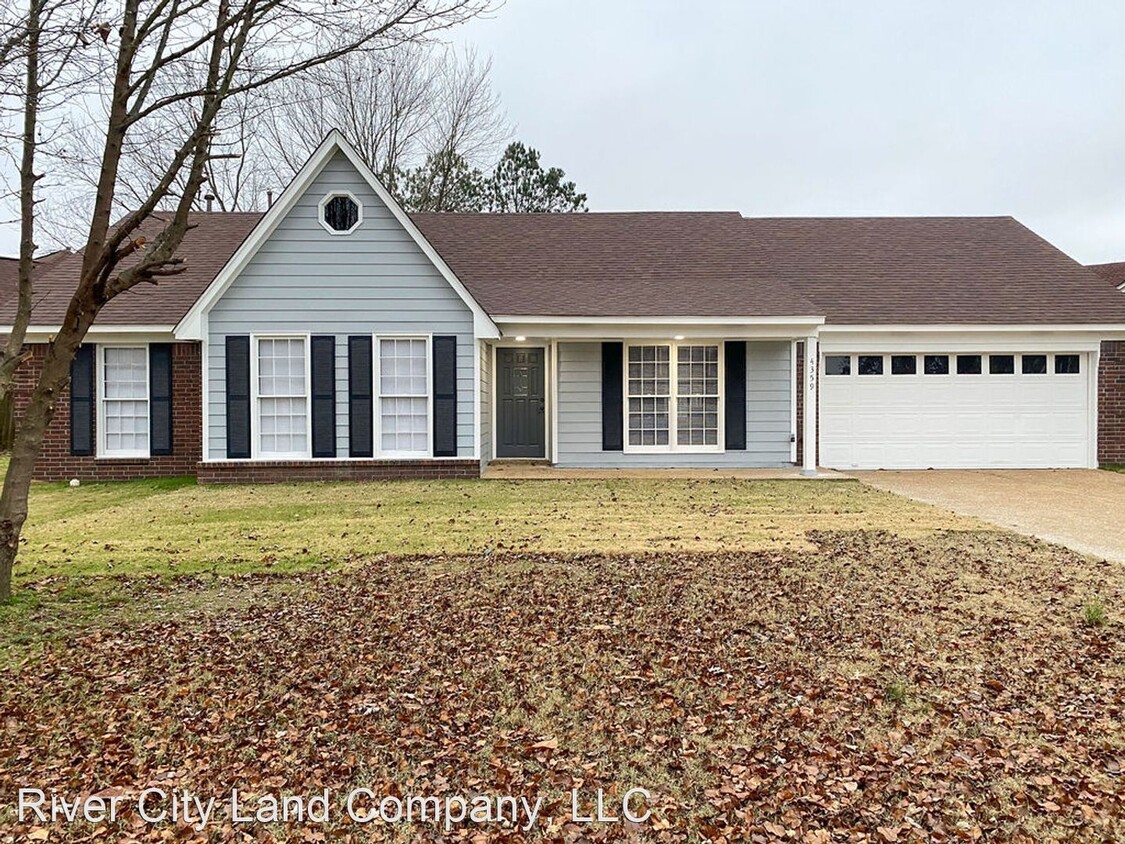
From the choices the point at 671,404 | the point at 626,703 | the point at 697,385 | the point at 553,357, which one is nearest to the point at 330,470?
the point at 553,357

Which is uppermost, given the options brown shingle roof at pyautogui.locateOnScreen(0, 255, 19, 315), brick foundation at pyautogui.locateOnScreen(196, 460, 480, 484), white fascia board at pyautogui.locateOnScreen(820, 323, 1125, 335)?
brown shingle roof at pyautogui.locateOnScreen(0, 255, 19, 315)

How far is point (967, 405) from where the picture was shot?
48.1 feet

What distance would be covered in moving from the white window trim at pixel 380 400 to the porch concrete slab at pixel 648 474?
1.14 meters

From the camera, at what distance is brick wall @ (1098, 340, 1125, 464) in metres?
14.5

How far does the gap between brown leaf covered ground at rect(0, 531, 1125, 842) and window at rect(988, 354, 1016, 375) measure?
9285mm

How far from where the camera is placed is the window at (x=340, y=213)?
12.2 m

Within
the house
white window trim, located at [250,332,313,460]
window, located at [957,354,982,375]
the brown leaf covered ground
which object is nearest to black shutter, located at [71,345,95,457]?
the house

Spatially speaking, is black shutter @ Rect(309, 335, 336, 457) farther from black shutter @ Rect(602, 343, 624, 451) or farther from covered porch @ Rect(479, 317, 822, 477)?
black shutter @ Rect(602, 343, 624, 451)

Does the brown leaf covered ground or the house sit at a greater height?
the house

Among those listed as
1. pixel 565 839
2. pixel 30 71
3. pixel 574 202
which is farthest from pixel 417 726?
pixel 574 202

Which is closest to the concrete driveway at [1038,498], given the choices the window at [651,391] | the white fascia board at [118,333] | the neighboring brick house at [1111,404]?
the neighboring brick house at [1111,404]

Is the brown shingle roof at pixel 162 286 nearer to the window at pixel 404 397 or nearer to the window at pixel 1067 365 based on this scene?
the window at pixel 404 397

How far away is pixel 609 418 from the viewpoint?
46.0 ft

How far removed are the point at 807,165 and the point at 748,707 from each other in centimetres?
2725
